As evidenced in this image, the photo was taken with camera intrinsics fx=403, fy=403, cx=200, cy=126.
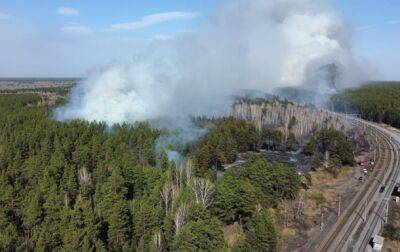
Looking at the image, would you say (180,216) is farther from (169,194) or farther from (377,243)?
(377,243)

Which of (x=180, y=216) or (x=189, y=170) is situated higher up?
(x=189, y=170)

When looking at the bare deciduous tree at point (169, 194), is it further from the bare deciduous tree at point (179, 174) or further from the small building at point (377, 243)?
the small building at point (377, 243)

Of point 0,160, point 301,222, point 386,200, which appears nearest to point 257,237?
point 301,222

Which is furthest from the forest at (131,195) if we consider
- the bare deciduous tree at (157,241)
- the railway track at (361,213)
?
the railway track at (361,213)

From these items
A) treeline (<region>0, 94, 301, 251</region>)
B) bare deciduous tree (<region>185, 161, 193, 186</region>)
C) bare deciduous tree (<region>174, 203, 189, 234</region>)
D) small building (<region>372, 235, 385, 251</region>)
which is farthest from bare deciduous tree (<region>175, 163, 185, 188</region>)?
small building (<region>372, 235, 385, 251</region>)

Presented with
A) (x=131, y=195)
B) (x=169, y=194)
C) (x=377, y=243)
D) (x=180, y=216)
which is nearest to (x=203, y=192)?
(x=169, y=194)

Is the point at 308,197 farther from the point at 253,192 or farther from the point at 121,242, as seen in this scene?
the point at 121,242
